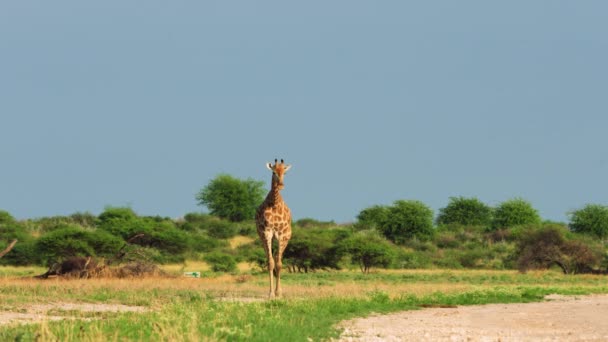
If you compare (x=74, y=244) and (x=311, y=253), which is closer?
(x=74, y=244)

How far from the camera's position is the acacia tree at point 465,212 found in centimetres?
8831

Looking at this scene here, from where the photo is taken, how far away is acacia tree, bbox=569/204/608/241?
72.2 meters

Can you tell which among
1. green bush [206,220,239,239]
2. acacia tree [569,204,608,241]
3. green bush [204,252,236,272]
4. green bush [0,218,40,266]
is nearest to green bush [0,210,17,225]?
green bush [0,218,40,266]

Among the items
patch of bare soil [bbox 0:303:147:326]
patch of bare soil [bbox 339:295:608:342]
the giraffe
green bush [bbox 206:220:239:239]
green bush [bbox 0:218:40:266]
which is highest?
green bush [bbox 206:220:239:239]

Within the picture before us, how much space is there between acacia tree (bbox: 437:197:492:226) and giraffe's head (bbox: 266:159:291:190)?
66616 mm

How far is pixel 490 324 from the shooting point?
55.8ft

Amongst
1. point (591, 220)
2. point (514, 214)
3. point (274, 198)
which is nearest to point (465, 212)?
point (514, 214)

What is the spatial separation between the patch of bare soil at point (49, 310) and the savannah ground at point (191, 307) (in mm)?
22

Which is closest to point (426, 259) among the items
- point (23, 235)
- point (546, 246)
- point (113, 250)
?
point (546, 246)

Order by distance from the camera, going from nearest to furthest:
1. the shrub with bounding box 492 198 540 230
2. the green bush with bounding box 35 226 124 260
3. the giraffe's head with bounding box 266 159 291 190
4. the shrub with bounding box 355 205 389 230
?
1. the giraffe's head with bounding box 266 159 291 190
2. the green bush with bounding box 35 226 124 260
3. the shrub with bounding box 355 205 389 230
4. the shrub with bounding box 492 198 540 230

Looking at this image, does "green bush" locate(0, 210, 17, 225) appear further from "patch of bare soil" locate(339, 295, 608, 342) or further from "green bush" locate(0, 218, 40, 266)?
"patch of bare soil" locate(339, 295, 608, 342)

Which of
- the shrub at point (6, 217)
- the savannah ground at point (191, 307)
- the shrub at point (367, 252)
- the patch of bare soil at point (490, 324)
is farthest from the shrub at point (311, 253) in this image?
the shrub at point (6, 217)

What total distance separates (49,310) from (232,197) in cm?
7033

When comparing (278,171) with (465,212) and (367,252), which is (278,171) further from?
(465,212)
